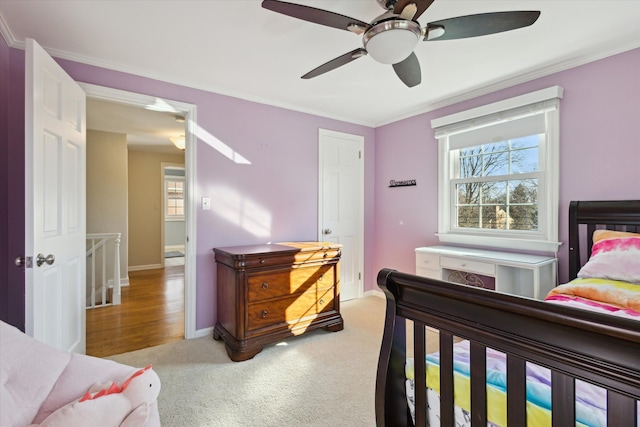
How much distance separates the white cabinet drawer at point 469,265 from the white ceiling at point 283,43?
167 centimetres

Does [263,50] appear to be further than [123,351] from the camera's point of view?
No

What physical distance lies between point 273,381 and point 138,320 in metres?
2.00

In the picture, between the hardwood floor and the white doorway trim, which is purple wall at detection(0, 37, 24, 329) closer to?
the hardwood floor

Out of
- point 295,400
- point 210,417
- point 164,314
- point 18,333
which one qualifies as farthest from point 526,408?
point 164,314

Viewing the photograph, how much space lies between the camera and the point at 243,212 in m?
3.11

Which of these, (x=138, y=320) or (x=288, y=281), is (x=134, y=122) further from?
(x=288, y=281)

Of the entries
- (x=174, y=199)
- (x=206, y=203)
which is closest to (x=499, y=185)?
(x=206, y=203)

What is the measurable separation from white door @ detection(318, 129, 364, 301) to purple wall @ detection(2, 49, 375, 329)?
0.13m

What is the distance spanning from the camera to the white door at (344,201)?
3719mm

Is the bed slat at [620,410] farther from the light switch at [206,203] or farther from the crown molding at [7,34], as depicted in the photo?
the crown molding at [7,34]

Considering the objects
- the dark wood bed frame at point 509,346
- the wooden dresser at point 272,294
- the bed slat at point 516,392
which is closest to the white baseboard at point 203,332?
the wooden dresser at point 272,294

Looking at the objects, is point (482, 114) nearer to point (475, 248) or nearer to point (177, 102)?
point (475, 248)

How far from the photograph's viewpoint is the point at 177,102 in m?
2.75

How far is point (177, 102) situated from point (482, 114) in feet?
9.54
